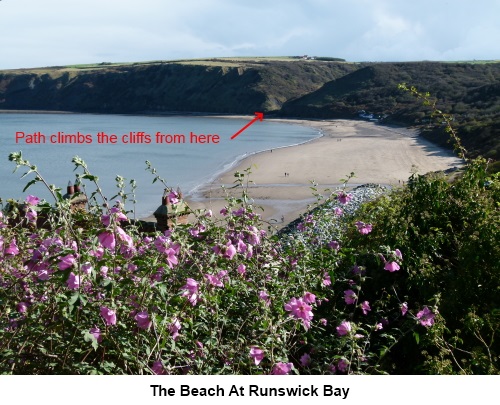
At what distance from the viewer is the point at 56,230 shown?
2.85m

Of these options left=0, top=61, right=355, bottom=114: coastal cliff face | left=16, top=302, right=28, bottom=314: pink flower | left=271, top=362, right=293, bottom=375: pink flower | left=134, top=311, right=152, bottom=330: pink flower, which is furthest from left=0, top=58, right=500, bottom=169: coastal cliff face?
A: left=134, top=311, right=152, bottom=330: pink flower

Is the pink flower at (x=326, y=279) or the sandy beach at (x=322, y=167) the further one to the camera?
the sandy beach at (x=322, y=167)

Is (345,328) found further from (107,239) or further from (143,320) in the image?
(107,239)

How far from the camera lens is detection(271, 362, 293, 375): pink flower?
266cm

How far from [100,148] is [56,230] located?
50156 millimetres

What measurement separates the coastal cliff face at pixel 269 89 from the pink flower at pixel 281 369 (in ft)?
200

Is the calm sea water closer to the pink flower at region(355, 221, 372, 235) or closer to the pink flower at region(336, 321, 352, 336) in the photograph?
the pink flower at region(355, 221, 372, 235)

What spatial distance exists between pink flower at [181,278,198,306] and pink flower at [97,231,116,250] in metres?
0.42

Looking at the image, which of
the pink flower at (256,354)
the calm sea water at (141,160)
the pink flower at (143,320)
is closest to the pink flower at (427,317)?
the pink flower at (256,354)

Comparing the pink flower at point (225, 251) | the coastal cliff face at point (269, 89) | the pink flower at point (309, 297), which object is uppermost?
the coastal cliff face at point (269, 89)

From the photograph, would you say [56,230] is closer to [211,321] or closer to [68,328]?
[68,328]

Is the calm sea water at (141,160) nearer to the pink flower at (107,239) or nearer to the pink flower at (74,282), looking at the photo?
the pink flower at (107,239)

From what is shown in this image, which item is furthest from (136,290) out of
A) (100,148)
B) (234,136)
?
(234,136)

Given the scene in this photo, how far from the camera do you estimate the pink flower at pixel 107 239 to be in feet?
8.00
